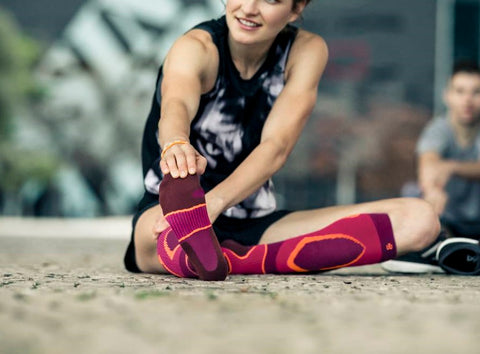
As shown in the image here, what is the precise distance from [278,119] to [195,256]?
0.69 meters

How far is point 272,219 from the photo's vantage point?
3162 mm

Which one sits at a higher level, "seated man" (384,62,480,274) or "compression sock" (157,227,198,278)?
"seated man" (384,62,480,274)

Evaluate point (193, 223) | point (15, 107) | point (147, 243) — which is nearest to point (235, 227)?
point (147, 243)

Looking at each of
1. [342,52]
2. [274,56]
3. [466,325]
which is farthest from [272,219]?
[342,52]

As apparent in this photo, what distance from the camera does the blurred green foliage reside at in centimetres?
2244

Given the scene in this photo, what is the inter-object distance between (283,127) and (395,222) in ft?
1.65

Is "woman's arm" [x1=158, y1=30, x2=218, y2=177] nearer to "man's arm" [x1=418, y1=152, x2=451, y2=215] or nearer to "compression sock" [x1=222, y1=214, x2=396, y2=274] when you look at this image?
"compression sock" [x1=222, y1=214, x2=396, y2=274]

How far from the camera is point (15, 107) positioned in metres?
23.4

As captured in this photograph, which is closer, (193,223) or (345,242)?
(193,223)

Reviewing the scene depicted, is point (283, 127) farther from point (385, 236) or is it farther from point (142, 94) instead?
point (142, 94)

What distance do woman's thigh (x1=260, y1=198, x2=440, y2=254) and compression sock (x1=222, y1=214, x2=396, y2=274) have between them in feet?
0.18

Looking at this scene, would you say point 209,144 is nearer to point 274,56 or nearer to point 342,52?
point 274,56

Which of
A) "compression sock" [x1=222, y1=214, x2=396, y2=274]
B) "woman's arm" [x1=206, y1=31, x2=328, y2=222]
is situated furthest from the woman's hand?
"compression sock" [x1=222, y1=214, x2=396, y2=274]

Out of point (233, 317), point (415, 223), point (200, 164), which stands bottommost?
point (233, 317)
